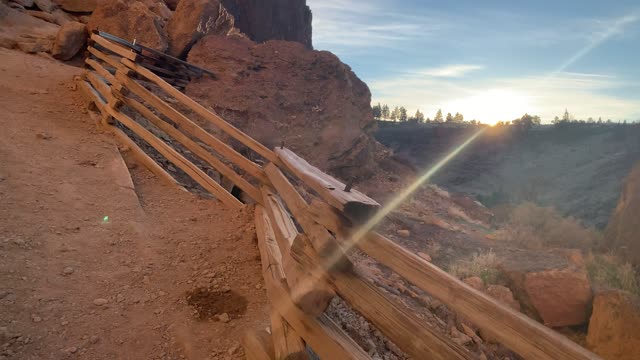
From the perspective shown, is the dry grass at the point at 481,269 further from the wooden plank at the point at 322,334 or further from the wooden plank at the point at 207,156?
the wooden plank at the point at 322,334

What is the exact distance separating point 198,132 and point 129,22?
24.2ft

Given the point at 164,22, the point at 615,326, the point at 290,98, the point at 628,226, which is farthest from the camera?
the point at 164,22

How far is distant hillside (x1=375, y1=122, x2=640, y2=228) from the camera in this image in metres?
19.7

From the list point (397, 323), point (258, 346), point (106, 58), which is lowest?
point (258, 346)

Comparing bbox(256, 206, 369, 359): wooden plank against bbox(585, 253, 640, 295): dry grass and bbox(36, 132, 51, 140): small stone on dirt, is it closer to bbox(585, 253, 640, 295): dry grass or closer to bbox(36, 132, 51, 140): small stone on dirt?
bbox(36, 132, 51, 140): small stone on dirt

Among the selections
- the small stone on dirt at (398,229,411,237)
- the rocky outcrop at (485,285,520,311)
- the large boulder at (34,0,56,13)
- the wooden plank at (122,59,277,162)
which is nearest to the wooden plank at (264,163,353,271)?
the wooden plank at (122,59,277,162)

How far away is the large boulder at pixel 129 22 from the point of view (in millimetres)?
10048

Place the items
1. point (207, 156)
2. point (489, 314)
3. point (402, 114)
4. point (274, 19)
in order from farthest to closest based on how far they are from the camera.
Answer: point (402, 114) → point (274, 19) → point (207, 156) → point (489, 314)

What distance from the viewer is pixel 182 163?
17.7 ft

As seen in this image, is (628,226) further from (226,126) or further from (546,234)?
(226,126)

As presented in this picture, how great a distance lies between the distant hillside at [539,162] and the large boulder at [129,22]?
14321 millimetres

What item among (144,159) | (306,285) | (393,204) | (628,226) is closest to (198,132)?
(144,159)

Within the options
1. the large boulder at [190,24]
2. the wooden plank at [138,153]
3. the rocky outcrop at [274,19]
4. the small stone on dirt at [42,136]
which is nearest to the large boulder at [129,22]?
the large boulder at [190,24]

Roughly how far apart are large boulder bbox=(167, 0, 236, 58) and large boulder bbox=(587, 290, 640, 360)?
31.9ft
